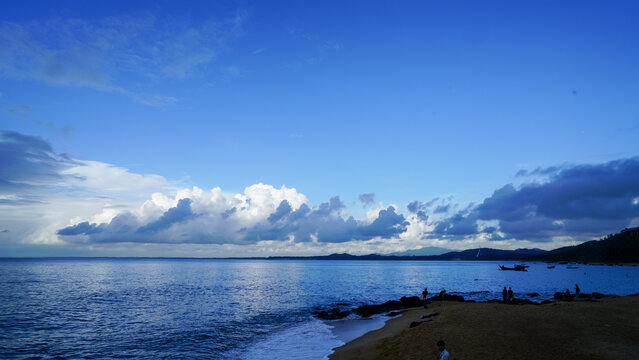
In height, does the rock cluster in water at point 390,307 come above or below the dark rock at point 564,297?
below

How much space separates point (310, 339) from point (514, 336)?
59.3ft

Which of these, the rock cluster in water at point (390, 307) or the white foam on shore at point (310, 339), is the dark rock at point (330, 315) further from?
the white foam on shore at point (310, 339)

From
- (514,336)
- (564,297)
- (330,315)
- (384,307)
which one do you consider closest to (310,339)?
(330,315)

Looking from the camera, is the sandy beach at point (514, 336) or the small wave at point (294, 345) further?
the small wave at point (294, 345)

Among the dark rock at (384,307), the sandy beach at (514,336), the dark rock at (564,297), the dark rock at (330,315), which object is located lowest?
the dark rock at (330,315)

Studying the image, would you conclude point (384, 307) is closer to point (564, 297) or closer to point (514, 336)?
point (564, 297)

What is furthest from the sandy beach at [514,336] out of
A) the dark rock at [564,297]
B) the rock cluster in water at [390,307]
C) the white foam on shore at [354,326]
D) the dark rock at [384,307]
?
the dark rock at [564,297]

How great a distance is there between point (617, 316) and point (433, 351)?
2134 cm

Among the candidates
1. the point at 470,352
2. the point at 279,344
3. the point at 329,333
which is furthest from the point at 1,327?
the point at 470,352

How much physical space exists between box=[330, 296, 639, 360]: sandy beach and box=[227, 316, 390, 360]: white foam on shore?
187 centimetres

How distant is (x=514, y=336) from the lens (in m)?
25.3

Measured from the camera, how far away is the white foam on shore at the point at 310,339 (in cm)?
2936

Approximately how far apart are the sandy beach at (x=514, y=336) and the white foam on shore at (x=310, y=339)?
6.14 ft

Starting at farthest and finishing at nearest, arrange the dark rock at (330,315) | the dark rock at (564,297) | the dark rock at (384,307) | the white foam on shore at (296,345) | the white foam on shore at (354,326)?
the dark rock at (564,297)
the dark rock at (384,307)
the dark rock at (330,315)
the white foam on shore at (354,326)
the white foam on shore at (296,345)
